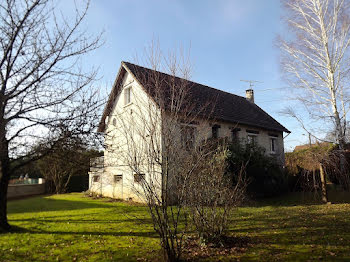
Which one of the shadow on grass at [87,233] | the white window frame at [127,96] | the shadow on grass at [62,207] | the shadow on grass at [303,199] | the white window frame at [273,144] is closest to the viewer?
the shadow on grass at [87,233]

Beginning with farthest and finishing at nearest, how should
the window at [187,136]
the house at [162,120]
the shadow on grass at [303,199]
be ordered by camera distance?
the shadow on grass at [303,199]
the window at [187,136]
the house at [162,120]

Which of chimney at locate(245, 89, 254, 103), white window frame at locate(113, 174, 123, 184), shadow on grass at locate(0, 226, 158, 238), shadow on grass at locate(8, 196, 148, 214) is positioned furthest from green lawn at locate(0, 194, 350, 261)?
chimney at locate(245, 89, 254, 103)

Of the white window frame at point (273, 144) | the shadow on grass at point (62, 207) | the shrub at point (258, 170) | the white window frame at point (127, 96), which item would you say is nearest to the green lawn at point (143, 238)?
the shadow on grass at point (62, 207)

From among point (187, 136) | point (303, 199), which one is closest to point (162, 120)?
point (187, 136)

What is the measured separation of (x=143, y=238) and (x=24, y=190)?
64.3 ft

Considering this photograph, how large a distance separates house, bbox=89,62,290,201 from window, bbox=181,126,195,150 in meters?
0.04

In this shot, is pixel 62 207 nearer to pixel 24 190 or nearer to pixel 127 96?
pixel 127 96

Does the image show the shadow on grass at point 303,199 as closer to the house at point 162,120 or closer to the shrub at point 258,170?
the shrub at point 258,170

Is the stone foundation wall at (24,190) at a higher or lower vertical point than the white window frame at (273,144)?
lower

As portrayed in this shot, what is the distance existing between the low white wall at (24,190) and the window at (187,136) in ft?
64.4

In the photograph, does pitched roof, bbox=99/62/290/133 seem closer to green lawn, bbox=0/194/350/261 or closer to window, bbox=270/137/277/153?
window, bbox=270/137/277/153

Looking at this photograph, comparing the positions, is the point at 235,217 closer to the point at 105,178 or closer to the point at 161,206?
the point at 161,206

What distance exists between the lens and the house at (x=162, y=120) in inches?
211

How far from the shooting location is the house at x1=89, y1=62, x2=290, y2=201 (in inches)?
211
